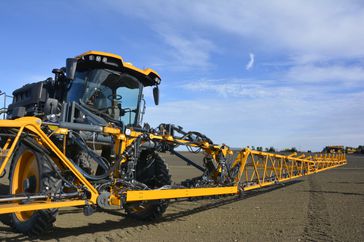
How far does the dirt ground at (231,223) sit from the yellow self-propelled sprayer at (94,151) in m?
0.42

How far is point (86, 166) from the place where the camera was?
5.72 metres

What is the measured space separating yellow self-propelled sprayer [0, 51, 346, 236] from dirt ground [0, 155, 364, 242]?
0.42 metres

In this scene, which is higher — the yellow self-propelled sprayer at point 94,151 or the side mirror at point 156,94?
the side mirror at point 156,94

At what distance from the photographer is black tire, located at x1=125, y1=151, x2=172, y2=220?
6182mm

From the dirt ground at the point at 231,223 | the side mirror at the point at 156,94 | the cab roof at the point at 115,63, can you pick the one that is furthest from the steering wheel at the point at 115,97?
the dirt ground at the point at 231,223

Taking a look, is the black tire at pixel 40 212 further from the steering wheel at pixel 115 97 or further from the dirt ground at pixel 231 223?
the steering wheel at pixel 115 97

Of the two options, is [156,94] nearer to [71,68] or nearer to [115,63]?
[115,63]

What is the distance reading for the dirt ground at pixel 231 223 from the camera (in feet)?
16.8

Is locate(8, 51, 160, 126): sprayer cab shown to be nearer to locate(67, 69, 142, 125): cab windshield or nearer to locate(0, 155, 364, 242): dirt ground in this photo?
locate(67, 69, 142, 125): cab windshield

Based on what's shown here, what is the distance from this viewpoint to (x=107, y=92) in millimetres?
6809

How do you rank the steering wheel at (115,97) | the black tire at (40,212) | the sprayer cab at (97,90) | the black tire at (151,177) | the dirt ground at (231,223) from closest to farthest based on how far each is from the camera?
the black tire at (40,212)
the dirt ground at (231,223)
the black tire at (151,177)
the sprayer cab at (97,90)
the steering wheel at (115,97)

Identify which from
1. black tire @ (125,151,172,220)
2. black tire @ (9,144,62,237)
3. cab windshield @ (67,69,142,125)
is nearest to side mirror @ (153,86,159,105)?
cab windshield @ (67,69,142,125)

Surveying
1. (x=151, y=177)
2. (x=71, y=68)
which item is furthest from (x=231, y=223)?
(x=71, y=68)

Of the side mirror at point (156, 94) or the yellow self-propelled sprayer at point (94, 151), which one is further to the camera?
the side mirror at point (156, 94)
